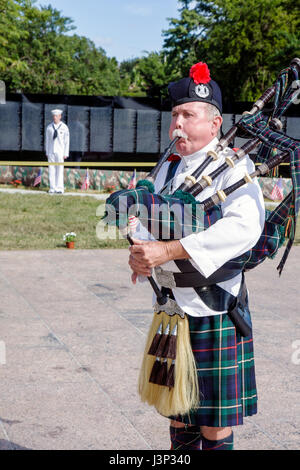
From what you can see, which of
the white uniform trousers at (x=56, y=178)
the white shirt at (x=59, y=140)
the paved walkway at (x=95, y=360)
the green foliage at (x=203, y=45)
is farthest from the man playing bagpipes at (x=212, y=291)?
the green foliage at (x=203, y=45)

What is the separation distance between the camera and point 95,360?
473 centimetres

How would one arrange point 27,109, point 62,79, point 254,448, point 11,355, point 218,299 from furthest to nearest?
point 62,79 → point 27,109 → point 11,355 → point 254,448 → point 218,299

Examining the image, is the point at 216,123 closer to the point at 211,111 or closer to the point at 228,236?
the point at 211,111

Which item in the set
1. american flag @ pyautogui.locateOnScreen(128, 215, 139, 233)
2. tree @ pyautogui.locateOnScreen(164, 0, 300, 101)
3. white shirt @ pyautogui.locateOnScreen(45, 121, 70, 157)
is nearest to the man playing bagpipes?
american flag @ pyautogui.locateOnScreen(128, 215, 139, 233)

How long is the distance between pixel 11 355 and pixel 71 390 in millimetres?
865

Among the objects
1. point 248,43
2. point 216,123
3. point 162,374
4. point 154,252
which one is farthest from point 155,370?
Result: point 248,43

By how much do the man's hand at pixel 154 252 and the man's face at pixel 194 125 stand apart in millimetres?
473

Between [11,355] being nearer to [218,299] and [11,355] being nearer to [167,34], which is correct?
[218,299]

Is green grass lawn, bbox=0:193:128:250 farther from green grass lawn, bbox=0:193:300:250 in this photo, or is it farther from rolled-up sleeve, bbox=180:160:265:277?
rolled-up sleeve, bbox=180:160:265:277

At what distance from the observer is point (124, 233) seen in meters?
2.43

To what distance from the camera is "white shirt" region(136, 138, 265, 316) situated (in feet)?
7.85

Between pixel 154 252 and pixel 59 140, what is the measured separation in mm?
13810

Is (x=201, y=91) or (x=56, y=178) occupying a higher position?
(x=201, y=91)

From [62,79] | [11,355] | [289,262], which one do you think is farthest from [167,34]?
[11,355]
